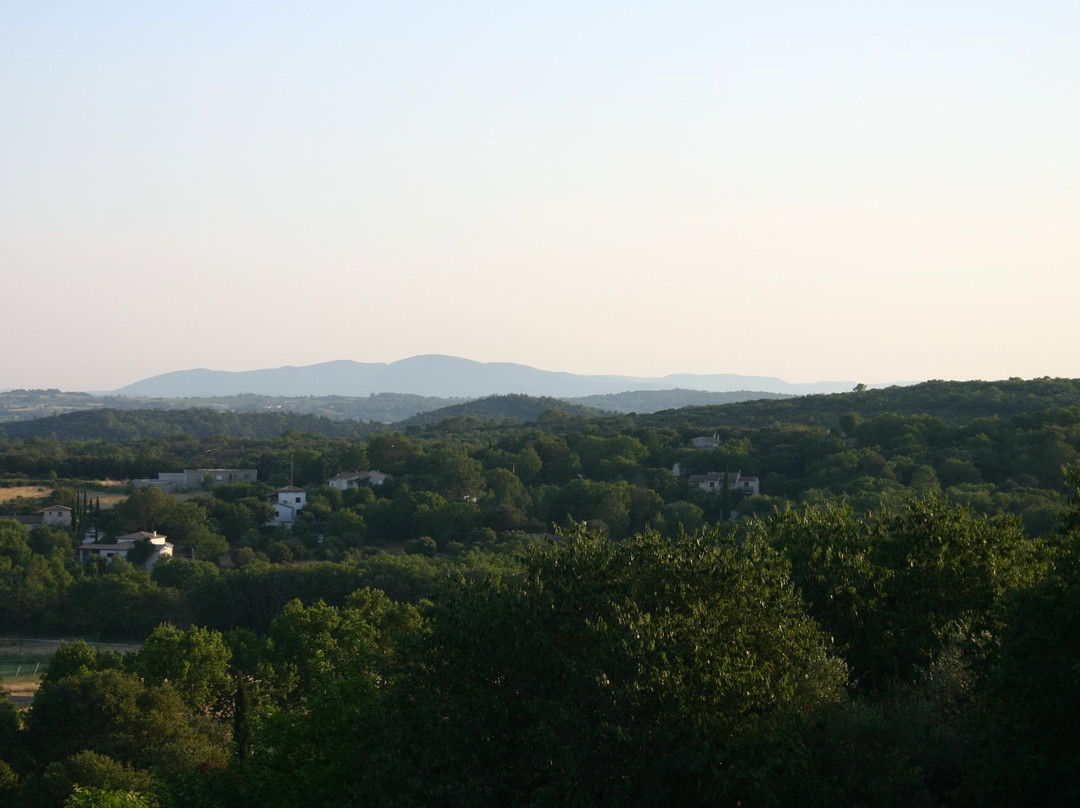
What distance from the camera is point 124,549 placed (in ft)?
171

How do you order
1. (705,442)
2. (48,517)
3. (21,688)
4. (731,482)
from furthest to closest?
(705,442), (48,517), (731,482), (21,688)

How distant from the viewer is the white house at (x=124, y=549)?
5134 cm

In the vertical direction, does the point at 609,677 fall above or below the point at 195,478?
above

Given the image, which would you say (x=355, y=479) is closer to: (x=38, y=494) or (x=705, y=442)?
(x=38, y=494)

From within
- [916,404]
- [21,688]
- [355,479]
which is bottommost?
[21,688]

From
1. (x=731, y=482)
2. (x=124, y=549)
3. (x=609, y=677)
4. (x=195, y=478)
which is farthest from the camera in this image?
(x=195, y=478)

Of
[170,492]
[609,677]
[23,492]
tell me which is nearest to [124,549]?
[170,492]

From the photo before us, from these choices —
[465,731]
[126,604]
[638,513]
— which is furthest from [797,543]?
[638,513]

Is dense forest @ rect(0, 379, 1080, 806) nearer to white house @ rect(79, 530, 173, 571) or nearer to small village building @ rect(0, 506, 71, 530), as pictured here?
white house @ rect(79, 530, 173, 571)

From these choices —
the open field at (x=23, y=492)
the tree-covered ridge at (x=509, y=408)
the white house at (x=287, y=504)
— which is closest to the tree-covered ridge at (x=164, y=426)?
the tree-covered ridge at (x=509, y=408)

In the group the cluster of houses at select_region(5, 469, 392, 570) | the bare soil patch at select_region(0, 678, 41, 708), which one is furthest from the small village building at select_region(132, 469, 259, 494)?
the bare soil patch at select_region(0, 678, 41, 708)

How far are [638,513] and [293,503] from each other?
21648 mm

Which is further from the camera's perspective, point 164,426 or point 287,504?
point 164,426

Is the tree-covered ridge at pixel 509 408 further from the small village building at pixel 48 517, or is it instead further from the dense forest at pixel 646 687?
the dense forest at pixel 646 687
